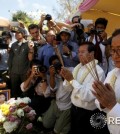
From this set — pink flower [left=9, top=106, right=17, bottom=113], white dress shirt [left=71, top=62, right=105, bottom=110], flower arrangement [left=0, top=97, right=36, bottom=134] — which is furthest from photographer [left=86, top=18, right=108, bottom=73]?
pink flower [left=9, top=106, right=17, bottom=113]

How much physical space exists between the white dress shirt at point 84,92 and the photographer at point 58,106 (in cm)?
71

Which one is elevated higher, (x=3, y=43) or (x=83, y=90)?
(x=3, y=43)

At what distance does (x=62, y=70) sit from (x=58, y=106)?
1.49 m

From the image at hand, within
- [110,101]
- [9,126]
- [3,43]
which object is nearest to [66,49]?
[9,126]

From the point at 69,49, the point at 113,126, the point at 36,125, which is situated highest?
the point at 69,49

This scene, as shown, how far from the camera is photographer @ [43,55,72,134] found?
4.37 meters

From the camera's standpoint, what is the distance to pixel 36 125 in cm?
466

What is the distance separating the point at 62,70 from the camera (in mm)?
3252

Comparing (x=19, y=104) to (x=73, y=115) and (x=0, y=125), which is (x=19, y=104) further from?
(x=73, y=115)

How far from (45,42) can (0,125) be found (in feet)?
6.36

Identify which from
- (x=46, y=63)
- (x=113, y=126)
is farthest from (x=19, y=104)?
(x=113, y=126)

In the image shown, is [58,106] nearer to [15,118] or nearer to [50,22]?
[15,118]

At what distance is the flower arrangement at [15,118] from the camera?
12.6 feet

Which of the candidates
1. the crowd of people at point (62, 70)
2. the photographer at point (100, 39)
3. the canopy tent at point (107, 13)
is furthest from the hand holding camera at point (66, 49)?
the canopy tent at point (107, 13)
